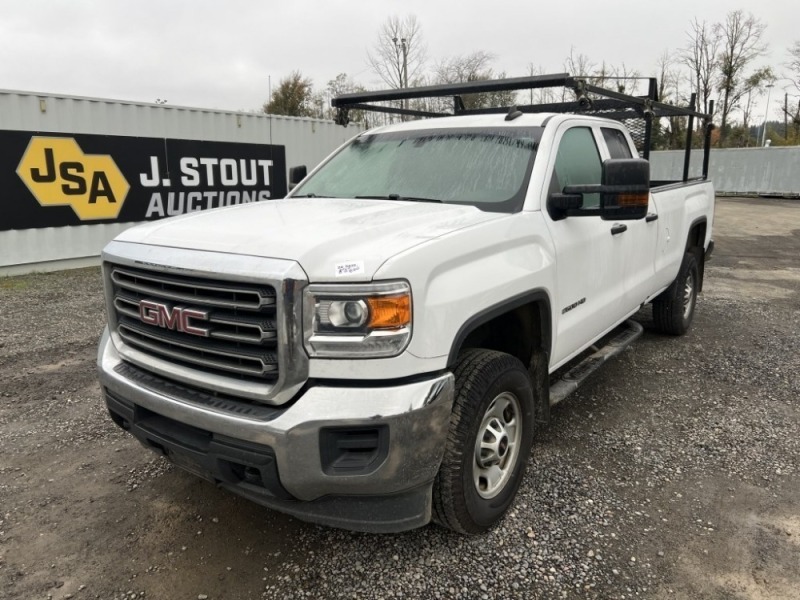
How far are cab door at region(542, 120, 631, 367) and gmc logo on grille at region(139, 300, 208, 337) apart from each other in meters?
1.77

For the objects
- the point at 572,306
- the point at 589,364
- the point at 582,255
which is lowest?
the point at 589,364

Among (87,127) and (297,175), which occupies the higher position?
(87,127)

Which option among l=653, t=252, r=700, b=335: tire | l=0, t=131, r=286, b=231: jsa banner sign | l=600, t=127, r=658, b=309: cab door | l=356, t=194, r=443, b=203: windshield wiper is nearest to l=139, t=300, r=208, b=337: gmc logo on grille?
l=356, t=194, r=443, b=203: windshield wiper

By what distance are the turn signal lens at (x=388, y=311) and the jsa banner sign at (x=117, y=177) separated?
10.2 meters

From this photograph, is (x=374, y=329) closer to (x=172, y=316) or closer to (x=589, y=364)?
(x=172, y=316)

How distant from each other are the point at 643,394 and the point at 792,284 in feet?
19.6

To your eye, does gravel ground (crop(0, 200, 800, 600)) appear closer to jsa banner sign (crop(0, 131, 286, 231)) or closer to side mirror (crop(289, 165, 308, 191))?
side mirror (crop(289, 165, 308, 191))

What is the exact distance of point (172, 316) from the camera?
239 cm

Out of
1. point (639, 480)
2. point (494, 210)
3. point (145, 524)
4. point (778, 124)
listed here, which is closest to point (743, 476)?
point (639, 480)

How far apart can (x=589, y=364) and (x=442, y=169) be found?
1.71 m

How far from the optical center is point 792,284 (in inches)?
347

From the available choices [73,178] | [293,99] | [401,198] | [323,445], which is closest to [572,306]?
[401,198]

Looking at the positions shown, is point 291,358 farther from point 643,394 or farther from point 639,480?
point 643,394

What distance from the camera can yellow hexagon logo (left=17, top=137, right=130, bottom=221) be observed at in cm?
1005
